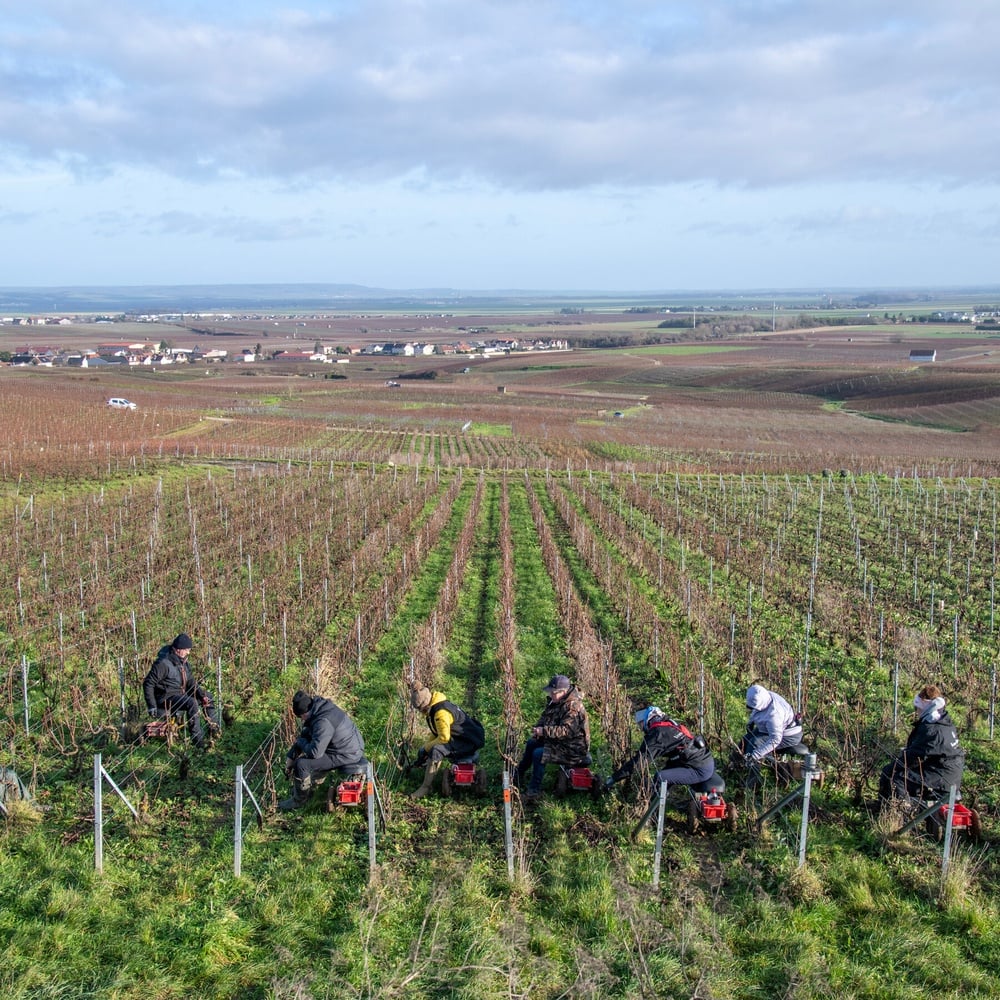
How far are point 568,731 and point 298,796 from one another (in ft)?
6.80

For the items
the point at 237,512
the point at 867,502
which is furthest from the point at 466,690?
the point at 867,502

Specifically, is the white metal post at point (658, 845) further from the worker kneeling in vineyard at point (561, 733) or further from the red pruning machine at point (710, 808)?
the worker kneeling in vineyard at point (561, 733)

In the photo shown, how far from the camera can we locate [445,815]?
637cm

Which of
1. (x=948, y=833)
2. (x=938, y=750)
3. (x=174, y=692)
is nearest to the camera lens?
(x=948, y=833)

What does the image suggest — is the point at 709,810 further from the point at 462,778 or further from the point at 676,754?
the point at 462,778

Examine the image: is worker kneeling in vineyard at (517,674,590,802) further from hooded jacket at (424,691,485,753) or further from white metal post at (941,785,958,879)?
white metal post at (941,785,958,879)

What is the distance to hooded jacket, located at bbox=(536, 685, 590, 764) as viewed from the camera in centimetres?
659

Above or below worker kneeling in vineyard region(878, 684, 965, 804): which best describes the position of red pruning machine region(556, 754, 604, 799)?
below

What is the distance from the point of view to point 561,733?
21.5ft

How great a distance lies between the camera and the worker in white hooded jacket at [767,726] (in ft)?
21.7

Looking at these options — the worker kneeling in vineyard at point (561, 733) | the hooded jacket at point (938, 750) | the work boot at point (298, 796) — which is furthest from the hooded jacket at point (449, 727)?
the hooded jacket at point (938, 750)

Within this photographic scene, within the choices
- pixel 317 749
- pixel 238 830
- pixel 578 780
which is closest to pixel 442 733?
pixel 317 749

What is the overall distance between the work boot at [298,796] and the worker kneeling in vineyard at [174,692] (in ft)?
4.79

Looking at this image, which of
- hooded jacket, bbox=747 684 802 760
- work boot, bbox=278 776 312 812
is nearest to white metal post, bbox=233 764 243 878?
work boot, bbox=278 776 312 812
